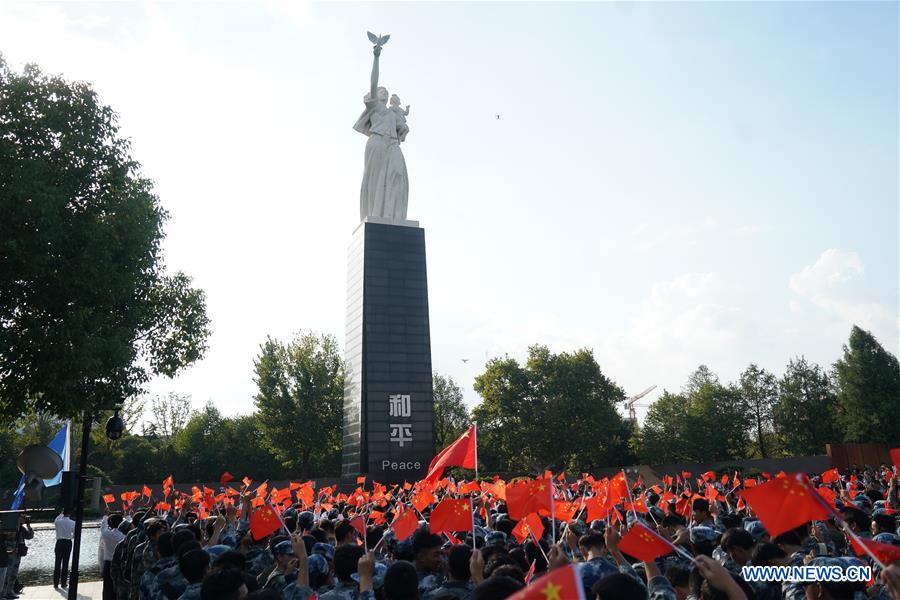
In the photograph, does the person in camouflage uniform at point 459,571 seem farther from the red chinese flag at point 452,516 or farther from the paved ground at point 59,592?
the paved ground at point 59,592

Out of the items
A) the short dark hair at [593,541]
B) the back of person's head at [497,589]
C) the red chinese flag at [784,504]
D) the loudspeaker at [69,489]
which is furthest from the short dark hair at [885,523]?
the loudspeaker at [69,489]

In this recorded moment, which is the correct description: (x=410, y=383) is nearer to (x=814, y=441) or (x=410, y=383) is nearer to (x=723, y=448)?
(x=723, y=448)

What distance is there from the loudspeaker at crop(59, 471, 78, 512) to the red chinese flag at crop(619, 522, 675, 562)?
393 inches

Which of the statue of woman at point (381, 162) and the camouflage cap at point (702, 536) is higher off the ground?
the statue of woman at point (381, 162)

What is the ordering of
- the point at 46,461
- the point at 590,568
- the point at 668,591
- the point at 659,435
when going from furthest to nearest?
the point at 659,435, the point at 46,461, the point at 590,568, the point at 668,591

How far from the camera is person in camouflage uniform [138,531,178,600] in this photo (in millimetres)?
6469

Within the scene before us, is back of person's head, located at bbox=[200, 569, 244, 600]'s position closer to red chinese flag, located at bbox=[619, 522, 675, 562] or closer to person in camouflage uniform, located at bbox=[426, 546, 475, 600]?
person in camouflage uniform, located at bbox=[426, 546, 475, 600]

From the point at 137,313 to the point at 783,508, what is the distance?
44.9ft

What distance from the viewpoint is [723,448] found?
1943 inches

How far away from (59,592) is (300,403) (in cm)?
3410

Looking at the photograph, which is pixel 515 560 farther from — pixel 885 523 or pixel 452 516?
pixel 885 523

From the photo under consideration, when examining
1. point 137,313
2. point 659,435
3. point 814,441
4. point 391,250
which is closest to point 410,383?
point 391,250

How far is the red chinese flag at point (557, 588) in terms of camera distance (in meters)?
2.40

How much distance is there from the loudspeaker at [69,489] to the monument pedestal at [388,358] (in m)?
13.6
